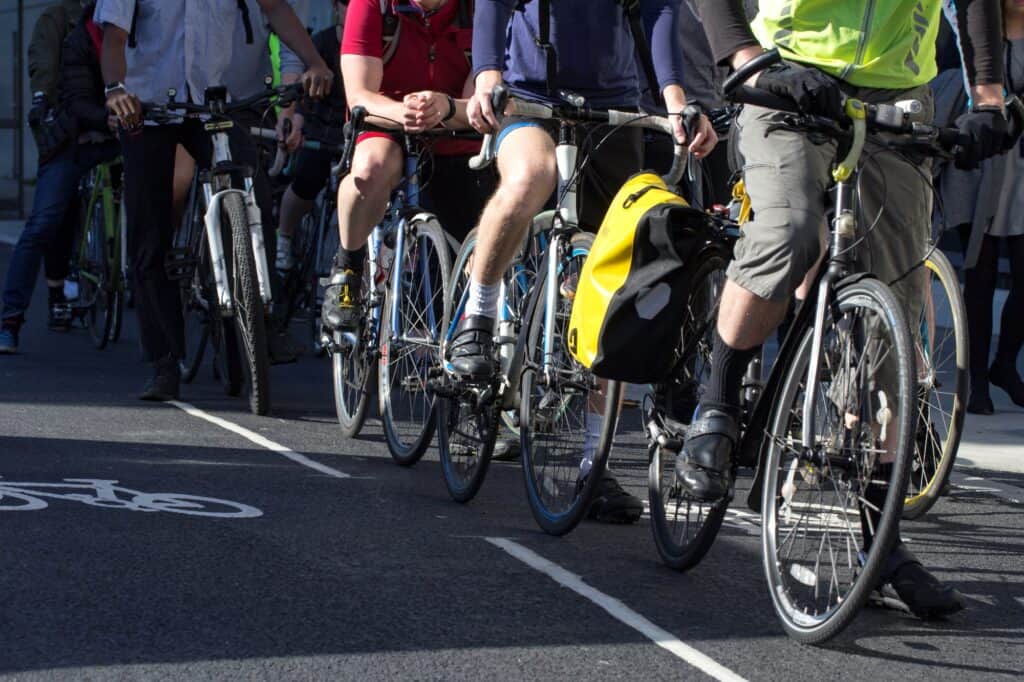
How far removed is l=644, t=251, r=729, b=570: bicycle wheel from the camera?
16.5 feet

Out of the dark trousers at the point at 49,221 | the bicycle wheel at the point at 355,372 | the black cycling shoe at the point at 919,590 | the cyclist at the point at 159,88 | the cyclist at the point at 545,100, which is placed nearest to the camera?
the black cycling shoe at the point at 919,590

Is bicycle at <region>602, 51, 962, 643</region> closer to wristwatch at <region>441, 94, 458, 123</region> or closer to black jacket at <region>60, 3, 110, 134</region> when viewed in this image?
wristwatch at <region>441, 94, 458, 123</region>

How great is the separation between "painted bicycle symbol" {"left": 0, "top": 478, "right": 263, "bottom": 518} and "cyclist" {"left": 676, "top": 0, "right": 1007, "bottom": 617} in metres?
1.65

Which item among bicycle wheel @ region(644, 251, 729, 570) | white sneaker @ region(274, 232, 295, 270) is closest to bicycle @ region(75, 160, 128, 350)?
white sneaker @ region(274, 232, 295, 270)

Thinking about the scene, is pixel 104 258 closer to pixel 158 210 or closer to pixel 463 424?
pixel 158 210

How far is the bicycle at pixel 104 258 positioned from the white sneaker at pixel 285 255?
851 millimetres

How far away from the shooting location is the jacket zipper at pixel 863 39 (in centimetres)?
463

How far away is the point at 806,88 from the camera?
169 inches

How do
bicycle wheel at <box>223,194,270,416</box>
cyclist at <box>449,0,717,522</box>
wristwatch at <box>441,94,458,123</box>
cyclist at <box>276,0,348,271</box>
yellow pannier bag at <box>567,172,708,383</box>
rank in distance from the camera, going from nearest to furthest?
1. yellow pannier bag at <box>567,172,708,383</box>
2. cyclist at <box>449,0,717,522</box>
3. wristwatch at <box>441,94,458,123</box>
4. bicycle wheel at <box>223,194,270,416</box>
5. cyclist at <box>276,0,348,271</box>

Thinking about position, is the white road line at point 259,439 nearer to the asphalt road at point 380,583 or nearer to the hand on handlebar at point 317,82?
the asphalt road at point 380,583

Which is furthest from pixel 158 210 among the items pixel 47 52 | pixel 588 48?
pixel 47 52

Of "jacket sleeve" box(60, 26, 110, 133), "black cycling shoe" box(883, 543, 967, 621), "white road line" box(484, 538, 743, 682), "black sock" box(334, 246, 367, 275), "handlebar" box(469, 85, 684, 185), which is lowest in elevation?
"white road line" box(484, 538, 743, 682)

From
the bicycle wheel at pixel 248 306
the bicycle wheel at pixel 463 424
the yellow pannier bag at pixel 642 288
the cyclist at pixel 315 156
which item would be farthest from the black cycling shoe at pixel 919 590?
the cyclist at pixel 315 156

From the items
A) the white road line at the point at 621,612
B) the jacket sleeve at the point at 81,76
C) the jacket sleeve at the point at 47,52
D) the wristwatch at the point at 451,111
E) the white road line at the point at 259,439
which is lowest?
the white road line at the point at 621,612
